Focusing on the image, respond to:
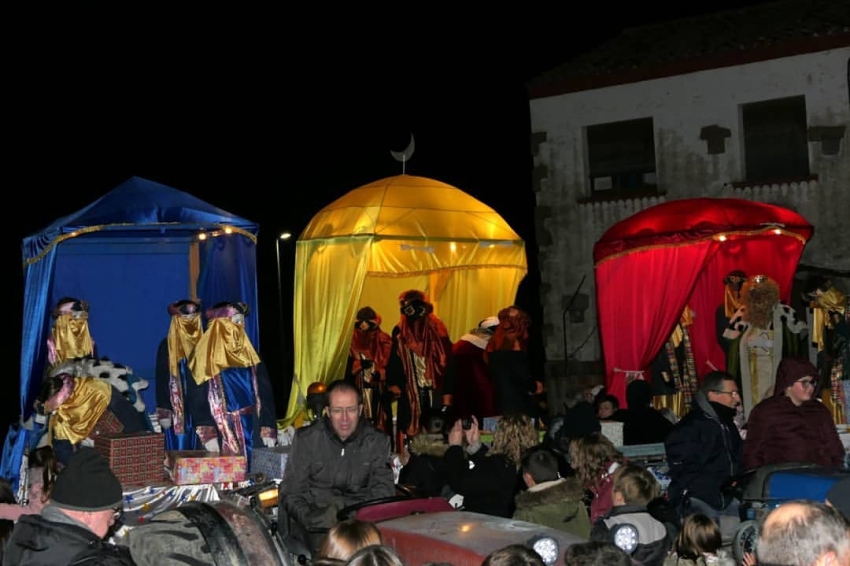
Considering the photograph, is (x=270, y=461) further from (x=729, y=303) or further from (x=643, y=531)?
(x=729, y=303)

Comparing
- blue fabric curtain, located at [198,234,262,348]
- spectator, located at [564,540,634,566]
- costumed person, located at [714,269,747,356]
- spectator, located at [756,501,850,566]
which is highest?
blue fabric curtain, located at [198,234,262,348]

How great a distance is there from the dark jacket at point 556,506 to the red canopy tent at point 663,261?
29.9 ft

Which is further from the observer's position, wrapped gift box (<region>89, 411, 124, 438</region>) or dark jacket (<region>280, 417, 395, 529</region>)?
wrapped gift box (<region>89, 411, 124, 438</region>)

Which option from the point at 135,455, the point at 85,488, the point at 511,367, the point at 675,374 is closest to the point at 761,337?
the point at 675,374

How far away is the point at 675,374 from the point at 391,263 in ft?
14.8

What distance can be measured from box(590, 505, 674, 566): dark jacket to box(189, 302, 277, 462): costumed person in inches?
252

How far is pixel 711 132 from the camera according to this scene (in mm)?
22125

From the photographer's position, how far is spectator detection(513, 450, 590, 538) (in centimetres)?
727

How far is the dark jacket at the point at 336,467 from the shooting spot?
7031 millimetres

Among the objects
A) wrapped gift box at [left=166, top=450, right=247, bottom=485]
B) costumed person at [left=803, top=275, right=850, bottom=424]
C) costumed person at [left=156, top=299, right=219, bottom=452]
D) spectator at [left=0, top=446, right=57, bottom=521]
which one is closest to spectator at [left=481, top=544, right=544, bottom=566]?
spectator at [left=0, top=446, right=57, bottom=521]

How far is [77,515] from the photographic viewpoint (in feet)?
16.5

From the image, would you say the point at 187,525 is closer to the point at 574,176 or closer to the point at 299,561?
the point at 299,561

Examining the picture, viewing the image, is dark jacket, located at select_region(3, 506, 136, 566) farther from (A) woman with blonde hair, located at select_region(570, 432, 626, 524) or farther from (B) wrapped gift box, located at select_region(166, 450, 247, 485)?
(B) wrapped gift box, located at select_region(166, 450, 247, 485)

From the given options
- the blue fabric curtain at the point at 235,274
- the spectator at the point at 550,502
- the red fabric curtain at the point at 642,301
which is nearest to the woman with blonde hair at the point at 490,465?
the spectator at the point at 550,502
